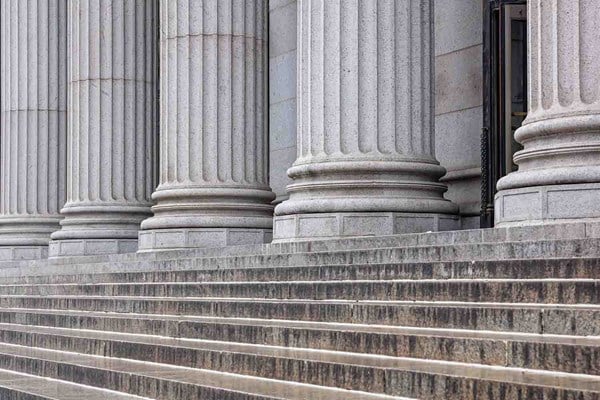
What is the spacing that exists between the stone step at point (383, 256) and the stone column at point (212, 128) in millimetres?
1585

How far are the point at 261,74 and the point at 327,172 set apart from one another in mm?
6504

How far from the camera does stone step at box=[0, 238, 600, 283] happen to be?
13.3 meters

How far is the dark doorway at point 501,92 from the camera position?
24.5 meters

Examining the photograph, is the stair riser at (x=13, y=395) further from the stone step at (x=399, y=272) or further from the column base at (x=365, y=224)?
the column base at (x=365, y=224)

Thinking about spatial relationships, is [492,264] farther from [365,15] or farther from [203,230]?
[203,230]

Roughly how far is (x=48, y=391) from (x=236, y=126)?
446 inches

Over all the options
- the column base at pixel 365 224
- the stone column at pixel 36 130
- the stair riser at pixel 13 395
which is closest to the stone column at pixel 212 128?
the column base at pixel 365 224

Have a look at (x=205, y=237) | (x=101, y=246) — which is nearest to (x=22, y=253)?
(x=101, y=246)

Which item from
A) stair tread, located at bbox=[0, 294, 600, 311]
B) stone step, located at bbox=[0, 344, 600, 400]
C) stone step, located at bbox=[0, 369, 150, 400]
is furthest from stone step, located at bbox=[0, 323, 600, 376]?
stone step, located at bbox=[0, 369, 150, 400]

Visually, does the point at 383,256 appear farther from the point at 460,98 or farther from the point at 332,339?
the point at 460,98

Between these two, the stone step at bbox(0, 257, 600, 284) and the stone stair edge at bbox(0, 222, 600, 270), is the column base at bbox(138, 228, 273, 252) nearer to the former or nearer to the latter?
the stone stair edge at bbox(0, 222, 600, 270)

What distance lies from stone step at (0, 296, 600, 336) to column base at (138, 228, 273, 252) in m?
4.09

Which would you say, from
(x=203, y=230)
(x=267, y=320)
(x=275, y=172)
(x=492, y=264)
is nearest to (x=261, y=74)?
(x=203, y=230)

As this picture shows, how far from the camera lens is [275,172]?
34688mm
